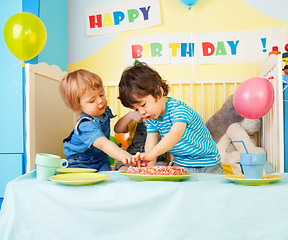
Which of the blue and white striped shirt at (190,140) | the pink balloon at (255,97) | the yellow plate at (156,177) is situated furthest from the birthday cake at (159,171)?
the pink balloon at (255,97)

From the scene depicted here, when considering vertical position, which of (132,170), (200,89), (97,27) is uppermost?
(97,27)

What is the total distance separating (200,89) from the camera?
82.4 inches

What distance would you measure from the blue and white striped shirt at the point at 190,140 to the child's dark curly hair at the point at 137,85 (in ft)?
Answer: 0.31

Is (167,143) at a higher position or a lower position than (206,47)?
lower

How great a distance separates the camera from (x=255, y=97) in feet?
4.64

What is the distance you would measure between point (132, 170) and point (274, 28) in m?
1.55

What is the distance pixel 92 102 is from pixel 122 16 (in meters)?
1.01

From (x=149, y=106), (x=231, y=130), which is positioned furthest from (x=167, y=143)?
(x=231, y=130)

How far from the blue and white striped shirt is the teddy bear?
50 centimetres

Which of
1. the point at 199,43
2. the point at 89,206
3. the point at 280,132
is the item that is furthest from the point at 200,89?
the point at 89,206

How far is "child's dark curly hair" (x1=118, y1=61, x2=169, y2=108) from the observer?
1.19 m

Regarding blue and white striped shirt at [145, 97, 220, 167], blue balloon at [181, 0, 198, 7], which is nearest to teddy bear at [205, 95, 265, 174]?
blue and white striped shirt at [145, 97, 220, 167]

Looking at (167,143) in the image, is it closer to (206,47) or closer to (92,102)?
(92,102)

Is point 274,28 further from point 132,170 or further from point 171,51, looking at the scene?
point 132,170
